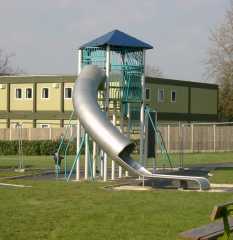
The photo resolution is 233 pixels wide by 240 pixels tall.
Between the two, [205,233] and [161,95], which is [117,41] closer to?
[205,233]

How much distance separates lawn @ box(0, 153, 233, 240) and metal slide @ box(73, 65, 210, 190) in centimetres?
141

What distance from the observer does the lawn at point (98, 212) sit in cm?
1093

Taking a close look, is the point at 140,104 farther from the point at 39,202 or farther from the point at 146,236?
the point at 146,236

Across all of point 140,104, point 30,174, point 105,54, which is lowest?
point 30,174

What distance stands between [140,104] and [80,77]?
280cm

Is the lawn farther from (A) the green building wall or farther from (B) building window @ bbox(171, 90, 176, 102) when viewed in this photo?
(B) building window @ bbox(171, 90, 176, 102)

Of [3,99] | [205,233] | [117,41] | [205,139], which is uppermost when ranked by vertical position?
[117,41]

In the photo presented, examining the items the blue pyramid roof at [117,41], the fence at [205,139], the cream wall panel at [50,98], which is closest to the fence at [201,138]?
the fence at [205,139]

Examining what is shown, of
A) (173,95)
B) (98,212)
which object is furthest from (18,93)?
(98,212)

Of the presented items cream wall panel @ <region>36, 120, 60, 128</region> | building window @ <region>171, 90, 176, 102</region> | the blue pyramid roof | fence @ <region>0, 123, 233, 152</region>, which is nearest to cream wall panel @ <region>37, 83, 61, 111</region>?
cream wall panel @ <region>36, 120, 60, 128</region>

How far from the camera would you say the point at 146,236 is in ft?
34.7

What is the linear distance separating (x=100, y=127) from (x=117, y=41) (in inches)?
174

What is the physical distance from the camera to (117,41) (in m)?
23.7

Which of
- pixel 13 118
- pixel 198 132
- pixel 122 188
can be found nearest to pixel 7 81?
pixel 13 118
